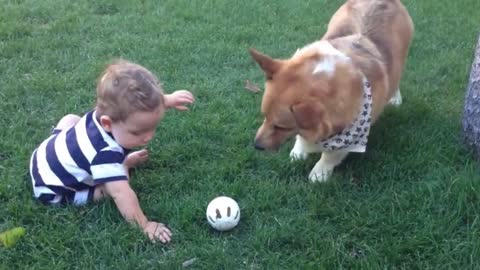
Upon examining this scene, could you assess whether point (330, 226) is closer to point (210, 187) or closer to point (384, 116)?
point (210, 187)

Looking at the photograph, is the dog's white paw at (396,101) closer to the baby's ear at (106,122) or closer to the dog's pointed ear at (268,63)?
the dog's pointed ear at (268,63)

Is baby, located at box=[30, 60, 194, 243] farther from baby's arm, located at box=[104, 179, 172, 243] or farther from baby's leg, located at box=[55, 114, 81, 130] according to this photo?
baby's leg, located at box=[55, 114, 81, 130]

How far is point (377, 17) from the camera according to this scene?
4434mm

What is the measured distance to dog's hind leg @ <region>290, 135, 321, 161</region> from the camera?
12.8 ft

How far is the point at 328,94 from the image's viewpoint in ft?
11.5

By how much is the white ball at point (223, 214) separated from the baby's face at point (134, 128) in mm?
560

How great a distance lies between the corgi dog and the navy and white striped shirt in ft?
2.79

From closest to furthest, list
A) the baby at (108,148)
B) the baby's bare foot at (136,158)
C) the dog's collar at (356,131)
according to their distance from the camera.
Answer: the baby at (108,148), the dog's collar at (356,131), the baby's bare foot at (136,158)

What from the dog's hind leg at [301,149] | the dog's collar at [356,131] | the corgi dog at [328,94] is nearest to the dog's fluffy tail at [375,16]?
the corgi dog at [328,94]

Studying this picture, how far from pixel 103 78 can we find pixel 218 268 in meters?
1.23

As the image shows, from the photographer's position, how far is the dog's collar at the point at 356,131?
374 cm

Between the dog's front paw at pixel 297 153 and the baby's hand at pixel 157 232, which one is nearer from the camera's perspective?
the baby's hand at pixel 157 232

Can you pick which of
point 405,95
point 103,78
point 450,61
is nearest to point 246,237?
point 103,78

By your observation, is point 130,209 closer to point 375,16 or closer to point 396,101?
point 375,16
